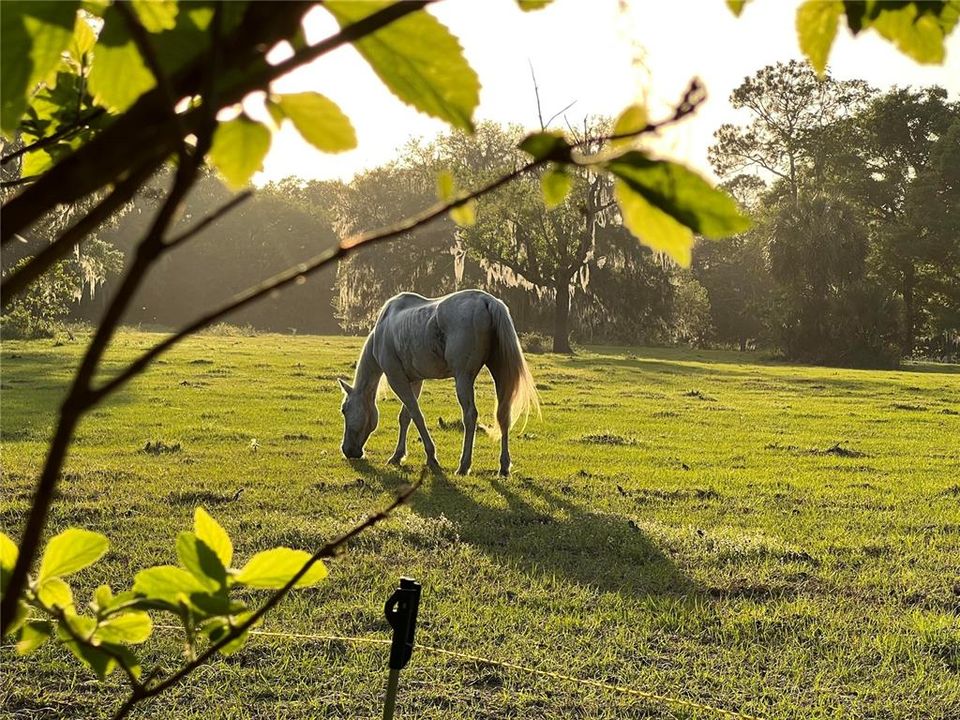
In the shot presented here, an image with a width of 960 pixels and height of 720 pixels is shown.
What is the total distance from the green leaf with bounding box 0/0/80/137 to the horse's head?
→ 7.48 metres

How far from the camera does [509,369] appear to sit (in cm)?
720

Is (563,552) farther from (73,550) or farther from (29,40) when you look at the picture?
(29,40)

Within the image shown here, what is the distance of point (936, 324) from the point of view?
1089 inches

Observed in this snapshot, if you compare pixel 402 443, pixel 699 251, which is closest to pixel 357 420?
pixel 402 443

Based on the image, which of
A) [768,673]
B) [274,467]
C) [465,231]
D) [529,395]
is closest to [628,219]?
[768,673]

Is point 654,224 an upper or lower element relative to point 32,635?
upper

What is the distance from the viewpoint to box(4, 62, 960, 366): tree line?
24.0m

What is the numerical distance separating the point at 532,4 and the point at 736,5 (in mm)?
92

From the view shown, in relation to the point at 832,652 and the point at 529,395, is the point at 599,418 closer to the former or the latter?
the point at 529,395

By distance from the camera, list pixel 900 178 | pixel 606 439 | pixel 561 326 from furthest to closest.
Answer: pixel 900 178
pixel 561 326
pixel 606 439

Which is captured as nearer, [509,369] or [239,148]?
[239,148]

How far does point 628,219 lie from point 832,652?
3.96m

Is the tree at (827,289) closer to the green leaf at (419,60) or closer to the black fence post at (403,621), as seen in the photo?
the black fence post at (403,621)

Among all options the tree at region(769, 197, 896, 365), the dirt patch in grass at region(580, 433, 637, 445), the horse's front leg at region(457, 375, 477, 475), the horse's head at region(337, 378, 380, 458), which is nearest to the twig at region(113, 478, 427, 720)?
the horse's front leg at region(457, 375, 477, 475)
